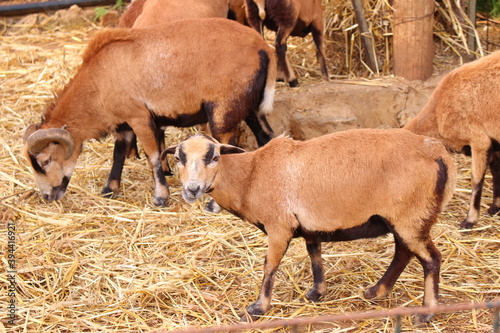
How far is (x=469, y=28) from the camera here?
9.49 metres

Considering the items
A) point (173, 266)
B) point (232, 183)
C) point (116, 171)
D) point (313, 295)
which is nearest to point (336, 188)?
point (232, 183)

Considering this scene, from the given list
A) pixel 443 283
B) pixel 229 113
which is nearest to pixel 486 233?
pixel 443 283

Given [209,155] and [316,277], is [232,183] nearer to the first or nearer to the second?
[209,155]

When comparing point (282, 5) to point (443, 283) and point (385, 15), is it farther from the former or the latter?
A: point (443, 283)

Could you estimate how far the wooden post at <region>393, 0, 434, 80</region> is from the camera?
28.6ft

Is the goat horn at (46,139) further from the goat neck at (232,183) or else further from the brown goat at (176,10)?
the goat neck at (232,183)

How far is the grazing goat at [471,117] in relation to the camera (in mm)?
6574

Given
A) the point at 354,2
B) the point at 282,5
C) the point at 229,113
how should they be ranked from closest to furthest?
1. the point at 229,113
2. the point at 282,5
3. the point at 354,2

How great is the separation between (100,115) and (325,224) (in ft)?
11.8

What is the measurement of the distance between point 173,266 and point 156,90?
2.16m

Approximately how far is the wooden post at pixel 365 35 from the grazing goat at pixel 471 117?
285 cm

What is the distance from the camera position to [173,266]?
21.0 ft

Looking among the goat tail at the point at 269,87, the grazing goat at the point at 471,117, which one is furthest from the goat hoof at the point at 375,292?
the goat tail at the point at 269,87

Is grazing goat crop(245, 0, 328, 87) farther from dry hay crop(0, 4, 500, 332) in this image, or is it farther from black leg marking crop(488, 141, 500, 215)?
black leg marking crop(488, 141, 500, 215)
